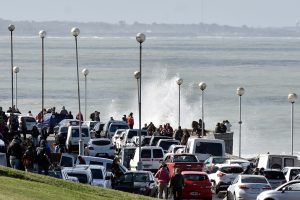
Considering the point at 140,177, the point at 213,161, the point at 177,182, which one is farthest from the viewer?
the point at 213,161

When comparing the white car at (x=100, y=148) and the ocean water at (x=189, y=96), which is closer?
the white car at (x=100, y=148)

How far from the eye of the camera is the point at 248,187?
34.8 meters

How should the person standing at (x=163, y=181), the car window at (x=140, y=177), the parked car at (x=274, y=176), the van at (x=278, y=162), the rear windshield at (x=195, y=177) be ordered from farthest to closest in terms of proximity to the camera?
1. the van at (x=278, y=162)
2. the parked car at (x=274, y=176)
3. the rear windshield at (x=195, y=177)
4. the person standing at (x=163, y=181)
5. the car window at (x=140, y=177)

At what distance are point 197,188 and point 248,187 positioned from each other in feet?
7.15

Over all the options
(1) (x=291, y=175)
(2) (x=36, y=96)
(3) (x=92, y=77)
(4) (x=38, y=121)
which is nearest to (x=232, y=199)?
(1) (x=291, y=175)

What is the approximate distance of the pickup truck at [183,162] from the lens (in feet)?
135

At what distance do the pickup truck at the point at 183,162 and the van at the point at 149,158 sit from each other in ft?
6.20

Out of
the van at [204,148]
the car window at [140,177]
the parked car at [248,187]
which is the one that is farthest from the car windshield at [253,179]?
the van at [204,148]

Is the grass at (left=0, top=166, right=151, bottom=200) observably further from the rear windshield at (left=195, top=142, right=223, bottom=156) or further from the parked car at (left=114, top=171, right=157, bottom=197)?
the rear windshield at (left=195, top=142, right=223, bottom=156)

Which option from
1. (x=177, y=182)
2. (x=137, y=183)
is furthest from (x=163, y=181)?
(x=177, y=182)

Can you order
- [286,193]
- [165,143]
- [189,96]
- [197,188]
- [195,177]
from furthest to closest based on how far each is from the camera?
[189,96] → [165,143] → [195,177] → [197,188] → [286,193]

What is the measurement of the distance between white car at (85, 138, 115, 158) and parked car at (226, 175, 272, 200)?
15659 millimetres

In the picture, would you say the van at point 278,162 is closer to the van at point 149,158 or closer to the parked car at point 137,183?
the van at point 149,158

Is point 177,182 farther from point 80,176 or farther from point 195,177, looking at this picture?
point 80,176
